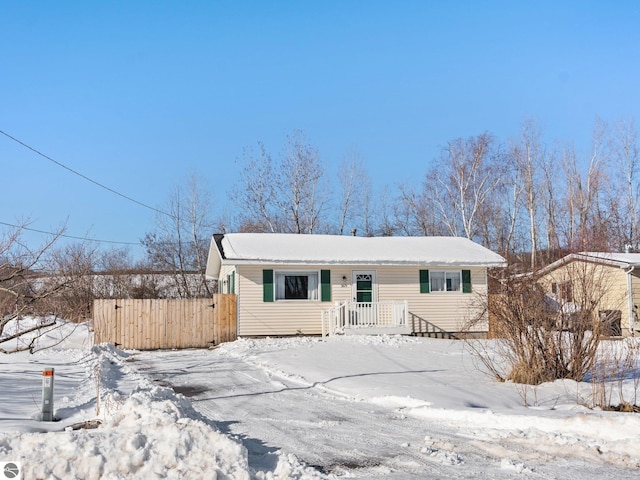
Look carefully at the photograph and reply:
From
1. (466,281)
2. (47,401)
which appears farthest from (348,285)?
(47,401)

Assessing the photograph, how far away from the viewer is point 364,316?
72.5 feet

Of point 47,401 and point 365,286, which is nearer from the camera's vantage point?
point 47,401

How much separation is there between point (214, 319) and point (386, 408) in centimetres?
1341

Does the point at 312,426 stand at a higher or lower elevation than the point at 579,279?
lower

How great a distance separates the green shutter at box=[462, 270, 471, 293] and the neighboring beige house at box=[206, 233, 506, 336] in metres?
0.04

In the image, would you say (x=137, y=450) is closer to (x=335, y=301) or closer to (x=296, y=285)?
(x=296, y=285)

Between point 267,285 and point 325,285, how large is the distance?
84.5 inches

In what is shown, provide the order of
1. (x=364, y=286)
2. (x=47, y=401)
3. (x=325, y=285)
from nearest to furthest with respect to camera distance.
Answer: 1. (x=47, y=401)
2. (x=325, y=285)
3. (x=364, y=286)

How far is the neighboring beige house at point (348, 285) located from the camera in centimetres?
2184

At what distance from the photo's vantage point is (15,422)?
702 centimetres

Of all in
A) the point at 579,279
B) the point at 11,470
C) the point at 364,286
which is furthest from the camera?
the point at 364,286

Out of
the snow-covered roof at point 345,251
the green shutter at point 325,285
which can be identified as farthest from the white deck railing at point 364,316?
the snow-covered roof at point 345,251

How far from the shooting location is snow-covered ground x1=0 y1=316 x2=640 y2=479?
5328mm

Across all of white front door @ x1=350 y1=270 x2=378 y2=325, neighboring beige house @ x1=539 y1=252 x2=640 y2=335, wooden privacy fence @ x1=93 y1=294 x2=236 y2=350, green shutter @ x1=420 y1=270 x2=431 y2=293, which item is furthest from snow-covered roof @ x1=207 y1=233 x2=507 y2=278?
neighboring beige house @ x1=539 y1=252 x2=640 y2=335
